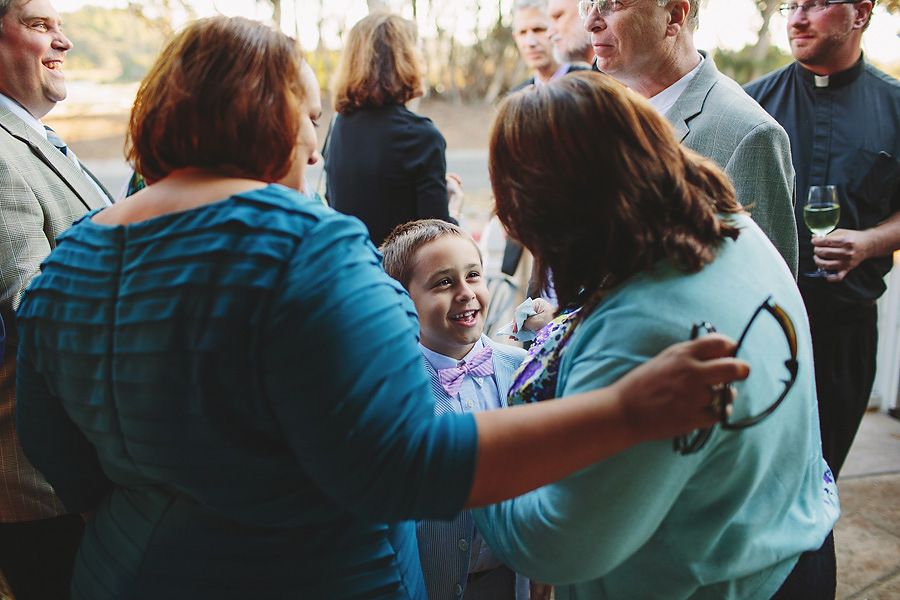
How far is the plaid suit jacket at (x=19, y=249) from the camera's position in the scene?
1592 millimetres

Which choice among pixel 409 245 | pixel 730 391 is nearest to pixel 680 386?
pixel 730 391

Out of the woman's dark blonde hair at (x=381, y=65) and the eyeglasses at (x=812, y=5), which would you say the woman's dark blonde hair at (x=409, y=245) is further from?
the eyeglasses at (x=812, y=5)

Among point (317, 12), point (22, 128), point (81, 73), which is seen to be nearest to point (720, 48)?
point (317, 12)

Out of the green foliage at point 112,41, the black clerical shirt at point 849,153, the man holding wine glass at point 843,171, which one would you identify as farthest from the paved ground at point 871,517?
the green foliage at point 112,41

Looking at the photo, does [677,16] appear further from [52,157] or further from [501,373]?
[52,157]

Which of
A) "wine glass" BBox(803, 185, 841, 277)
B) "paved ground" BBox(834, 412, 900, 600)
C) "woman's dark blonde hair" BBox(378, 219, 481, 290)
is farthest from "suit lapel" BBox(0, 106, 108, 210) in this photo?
"paved ground" BBox(834, 412, 900, 600)

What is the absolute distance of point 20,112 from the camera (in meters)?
1.89

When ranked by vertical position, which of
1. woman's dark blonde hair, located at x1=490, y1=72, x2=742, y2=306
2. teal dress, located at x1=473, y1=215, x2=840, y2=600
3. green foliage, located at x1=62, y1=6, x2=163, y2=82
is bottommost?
green foliage, located at x1=62, y1=6, x2=163, y2=82

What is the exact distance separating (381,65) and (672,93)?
1.28 m

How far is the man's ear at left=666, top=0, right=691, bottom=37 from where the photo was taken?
203 centimetres

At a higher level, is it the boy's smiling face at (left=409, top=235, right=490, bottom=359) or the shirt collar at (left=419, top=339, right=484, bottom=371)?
the boy's smiling face at (left=409, top=235, right=490, bottom=359)

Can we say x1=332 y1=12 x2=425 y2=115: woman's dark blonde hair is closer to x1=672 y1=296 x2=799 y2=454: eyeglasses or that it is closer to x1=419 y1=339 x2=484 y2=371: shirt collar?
x1=419 y1=339 x2=484 y2=371: shirt collar

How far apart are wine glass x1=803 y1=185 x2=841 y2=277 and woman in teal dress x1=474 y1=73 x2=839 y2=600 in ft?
4.58

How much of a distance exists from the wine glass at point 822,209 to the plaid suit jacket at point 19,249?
2.30 metres
